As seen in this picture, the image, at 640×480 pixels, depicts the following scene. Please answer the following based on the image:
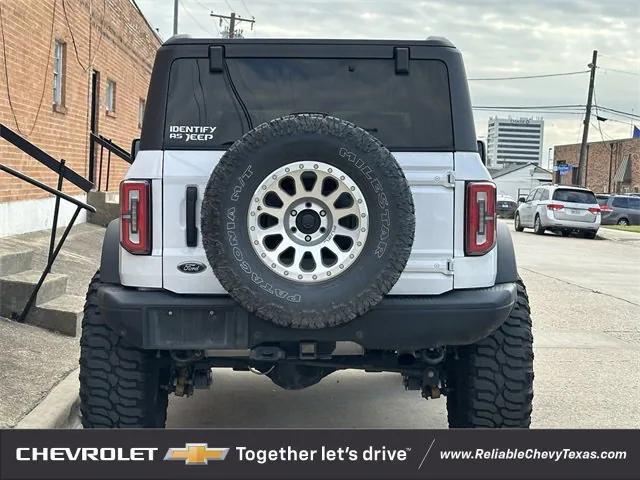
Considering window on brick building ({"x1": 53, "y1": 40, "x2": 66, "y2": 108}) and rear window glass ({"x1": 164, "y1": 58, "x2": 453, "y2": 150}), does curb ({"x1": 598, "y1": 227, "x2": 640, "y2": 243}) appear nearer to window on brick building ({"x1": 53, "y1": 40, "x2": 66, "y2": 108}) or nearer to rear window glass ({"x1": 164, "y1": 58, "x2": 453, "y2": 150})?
window on brick building ({"x1": 53, "y1": 40, "x2": 66, "y2": 108})

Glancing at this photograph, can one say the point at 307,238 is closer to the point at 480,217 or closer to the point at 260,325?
the point at 260,325

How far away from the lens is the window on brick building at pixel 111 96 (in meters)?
17.8

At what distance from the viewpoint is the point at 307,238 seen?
11.7 ft

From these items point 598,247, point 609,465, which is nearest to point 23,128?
point 609,465

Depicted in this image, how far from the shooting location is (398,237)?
3.57m

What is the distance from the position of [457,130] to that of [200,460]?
1.97 m

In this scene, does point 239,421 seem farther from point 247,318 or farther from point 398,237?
point 398,237

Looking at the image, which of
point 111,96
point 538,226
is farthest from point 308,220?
point 538,226

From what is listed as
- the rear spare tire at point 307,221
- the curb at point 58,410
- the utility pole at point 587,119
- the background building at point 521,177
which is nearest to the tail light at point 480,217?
the rear spare tire at point 307,221

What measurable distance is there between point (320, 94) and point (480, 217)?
1.01 metres

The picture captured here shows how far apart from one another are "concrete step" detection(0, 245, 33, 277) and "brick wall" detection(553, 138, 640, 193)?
55636mm

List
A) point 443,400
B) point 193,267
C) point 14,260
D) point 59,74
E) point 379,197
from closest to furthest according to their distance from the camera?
point 379,197 < point 193,267 < point 443,400 < point 14,260 < point 59,74

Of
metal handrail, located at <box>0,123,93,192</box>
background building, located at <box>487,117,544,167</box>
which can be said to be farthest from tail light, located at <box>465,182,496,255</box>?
background building, located at <box>487,117,544,167</box>

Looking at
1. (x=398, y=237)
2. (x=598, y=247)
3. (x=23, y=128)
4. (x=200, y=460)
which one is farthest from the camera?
(x=598, y=247)
